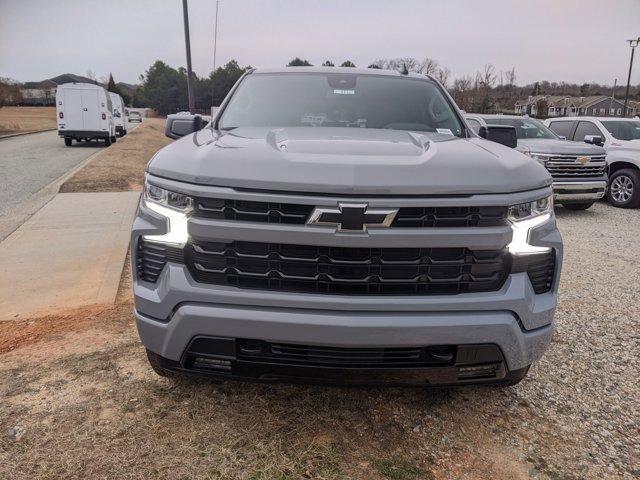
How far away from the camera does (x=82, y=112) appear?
949 inches

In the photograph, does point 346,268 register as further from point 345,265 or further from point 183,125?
point 183,125

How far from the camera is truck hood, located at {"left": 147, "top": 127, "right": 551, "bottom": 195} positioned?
7.11 ft

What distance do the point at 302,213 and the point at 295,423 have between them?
1.23 meters

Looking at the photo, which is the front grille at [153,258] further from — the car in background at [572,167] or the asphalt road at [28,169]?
the car in background at [572,167]

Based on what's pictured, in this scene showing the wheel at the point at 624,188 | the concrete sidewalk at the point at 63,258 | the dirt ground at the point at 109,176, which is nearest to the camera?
the concrete sidewalk at the point at 63,258

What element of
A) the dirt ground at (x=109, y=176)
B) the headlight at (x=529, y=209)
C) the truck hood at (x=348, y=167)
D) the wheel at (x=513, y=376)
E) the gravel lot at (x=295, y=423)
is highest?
the truck hood at (x=348, y=167)

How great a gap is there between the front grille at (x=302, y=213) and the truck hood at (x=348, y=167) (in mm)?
75

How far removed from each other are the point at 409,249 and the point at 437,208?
0.21 meters

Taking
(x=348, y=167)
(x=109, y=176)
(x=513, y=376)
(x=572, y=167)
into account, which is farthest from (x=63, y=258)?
(x=572, y=167)

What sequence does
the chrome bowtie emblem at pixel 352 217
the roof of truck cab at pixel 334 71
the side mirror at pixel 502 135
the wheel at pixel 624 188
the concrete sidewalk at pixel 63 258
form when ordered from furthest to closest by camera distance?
the wheel at pixel 624 188
the concrete sidewalk at pixel 63 258
the roof of truck cab at pixel 334 71
the side mirror at pixel 502 135
the chrome bowtie emblem at pixel 352 217

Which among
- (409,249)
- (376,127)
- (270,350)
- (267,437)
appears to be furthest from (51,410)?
(376,127)

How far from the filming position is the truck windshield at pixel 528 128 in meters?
10.6

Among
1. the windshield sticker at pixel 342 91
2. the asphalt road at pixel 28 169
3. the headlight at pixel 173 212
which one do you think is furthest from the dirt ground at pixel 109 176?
the headlight at pixel 173 212

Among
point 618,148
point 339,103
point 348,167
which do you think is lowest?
point 618,148
